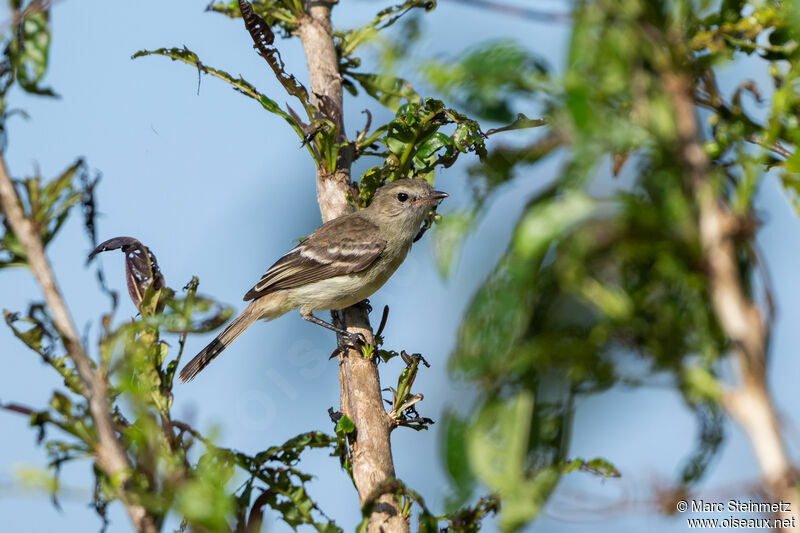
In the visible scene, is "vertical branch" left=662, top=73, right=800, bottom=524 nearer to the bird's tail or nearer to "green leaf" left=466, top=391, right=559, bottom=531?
"green leaf" left=466, top=391, right=559, bottom=531

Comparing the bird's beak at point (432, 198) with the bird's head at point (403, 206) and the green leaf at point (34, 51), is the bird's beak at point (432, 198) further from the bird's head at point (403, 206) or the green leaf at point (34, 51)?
the green leaf at point (34, 51)

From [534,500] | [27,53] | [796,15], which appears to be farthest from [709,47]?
[27,53]

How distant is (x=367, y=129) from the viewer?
14.4 feet

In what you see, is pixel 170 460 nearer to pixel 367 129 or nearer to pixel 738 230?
pixel 738 230

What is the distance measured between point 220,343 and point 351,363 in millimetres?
2899

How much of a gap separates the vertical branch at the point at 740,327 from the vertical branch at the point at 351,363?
1.72 m

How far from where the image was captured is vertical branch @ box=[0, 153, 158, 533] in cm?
154

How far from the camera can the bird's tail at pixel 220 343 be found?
20.2 ft

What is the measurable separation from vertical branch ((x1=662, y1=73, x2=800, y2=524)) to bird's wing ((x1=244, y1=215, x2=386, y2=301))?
4847 millimetres

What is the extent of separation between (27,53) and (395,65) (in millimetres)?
1068

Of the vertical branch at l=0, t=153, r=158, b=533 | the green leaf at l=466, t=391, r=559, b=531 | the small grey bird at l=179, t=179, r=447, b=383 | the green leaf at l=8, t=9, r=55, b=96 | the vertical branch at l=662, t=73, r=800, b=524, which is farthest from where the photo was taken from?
the small grey bird at l=179, t=179, r=447, b=383

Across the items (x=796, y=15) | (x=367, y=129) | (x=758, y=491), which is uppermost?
(x=367, y=129)

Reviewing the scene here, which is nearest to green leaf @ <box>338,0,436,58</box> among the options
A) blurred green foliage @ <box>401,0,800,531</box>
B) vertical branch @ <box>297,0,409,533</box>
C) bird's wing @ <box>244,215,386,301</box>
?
vertical branch @ <box>297,0,409,533</box>

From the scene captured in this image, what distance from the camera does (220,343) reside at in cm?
641
